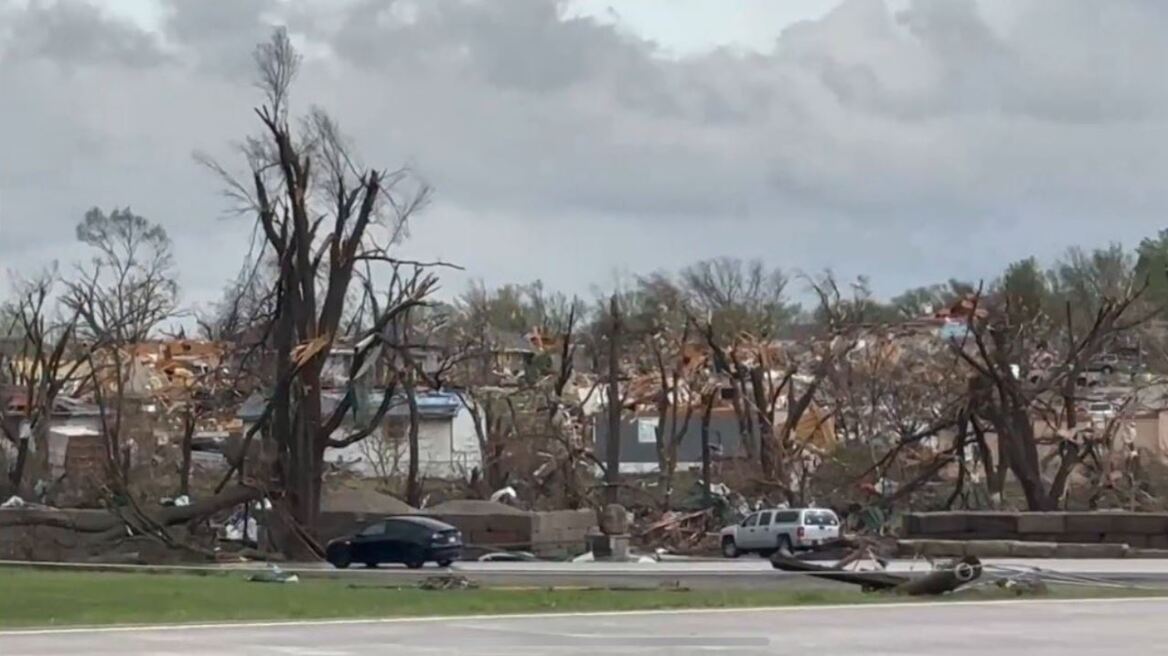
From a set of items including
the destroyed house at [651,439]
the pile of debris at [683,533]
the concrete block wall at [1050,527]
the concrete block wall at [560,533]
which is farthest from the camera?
the destroyed house at [651,439]

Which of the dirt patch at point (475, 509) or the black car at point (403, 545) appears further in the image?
the dirt patch at point (475, 509)

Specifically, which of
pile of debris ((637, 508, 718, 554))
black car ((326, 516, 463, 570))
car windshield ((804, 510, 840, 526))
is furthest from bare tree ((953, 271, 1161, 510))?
black car ((326, 516, 463, 570))

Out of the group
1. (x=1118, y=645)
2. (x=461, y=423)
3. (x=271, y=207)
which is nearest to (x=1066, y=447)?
(x=271, y=207)

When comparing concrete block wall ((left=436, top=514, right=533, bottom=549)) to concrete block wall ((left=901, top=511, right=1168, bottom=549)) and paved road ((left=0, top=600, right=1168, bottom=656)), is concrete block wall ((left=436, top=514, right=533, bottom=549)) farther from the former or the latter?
paved road ((left=0, top=600, right=1168, bottom=656))

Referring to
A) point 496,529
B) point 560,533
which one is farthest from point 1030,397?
point 496,529

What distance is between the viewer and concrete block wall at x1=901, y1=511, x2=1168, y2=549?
1940 inches

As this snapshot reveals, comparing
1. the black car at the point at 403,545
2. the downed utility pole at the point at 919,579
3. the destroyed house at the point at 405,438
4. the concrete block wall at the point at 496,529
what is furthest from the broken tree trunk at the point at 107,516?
the downed utility pole at the point at 919,579

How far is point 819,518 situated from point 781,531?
1.17 meters

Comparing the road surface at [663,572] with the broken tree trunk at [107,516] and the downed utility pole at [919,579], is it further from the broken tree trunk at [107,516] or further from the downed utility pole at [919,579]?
the broken tree trunk at [107,516]

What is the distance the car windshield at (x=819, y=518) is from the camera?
57.3 m

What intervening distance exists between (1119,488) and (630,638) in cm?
4542

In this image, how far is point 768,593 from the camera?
1328 inches

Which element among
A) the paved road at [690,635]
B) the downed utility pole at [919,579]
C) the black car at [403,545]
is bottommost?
the paved road at [690,635]

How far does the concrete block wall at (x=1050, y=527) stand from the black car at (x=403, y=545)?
12.0m
